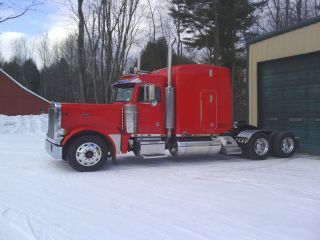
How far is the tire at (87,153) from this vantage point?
11.1 meters

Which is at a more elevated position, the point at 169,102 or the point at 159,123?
the point at 169,102

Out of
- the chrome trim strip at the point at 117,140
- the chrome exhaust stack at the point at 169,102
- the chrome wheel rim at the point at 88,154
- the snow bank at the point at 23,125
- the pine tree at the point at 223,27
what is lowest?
the chrome wheel rim at the point at 88,154

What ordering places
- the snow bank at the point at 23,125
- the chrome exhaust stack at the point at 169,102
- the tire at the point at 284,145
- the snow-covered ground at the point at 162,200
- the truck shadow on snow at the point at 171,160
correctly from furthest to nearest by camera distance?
1. the snow bank at the point at 23,125
2. the tire at the point at 284,145
3. the truck shadow on snow at the point at 171,160
4. the chrome exhaust stack at the point at 169,102
5. the snow-covered ground at the point at 162,200

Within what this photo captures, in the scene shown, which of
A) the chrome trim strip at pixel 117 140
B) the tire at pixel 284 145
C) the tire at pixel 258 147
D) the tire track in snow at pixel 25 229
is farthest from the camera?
the tire at pixel 284 145

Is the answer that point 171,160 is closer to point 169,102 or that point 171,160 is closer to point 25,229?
point 169,102

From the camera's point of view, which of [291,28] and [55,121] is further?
[291,28]

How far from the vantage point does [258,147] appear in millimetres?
13742

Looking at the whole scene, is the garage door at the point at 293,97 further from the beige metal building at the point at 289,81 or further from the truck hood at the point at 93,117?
the truck hood at the point at 93,117

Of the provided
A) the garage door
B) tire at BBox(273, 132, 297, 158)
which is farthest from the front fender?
the garage door

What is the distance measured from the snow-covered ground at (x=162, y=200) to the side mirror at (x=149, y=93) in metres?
1.91

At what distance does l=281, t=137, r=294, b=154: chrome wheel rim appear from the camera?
14023 millimetres

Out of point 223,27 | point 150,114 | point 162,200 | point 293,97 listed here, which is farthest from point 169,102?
point 223,27

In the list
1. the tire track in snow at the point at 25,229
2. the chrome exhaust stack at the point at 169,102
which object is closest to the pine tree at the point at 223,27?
the chrome exhaust stack at the point at 169,102

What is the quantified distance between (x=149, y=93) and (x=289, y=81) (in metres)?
6.47
